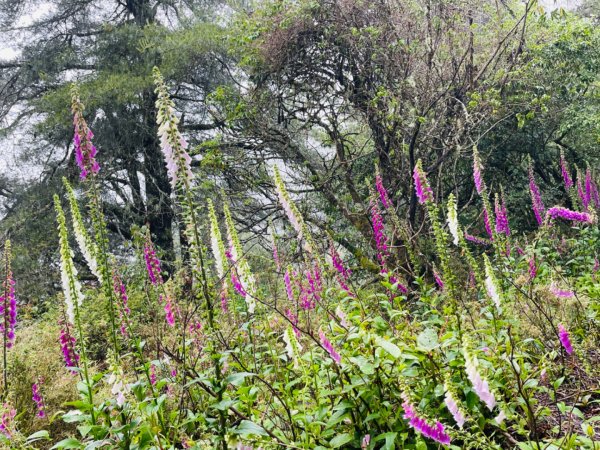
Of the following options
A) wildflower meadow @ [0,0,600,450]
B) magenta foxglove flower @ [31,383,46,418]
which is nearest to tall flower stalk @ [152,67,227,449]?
wildflower meadow @ [0,0,600,450]

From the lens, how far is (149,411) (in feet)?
6.57

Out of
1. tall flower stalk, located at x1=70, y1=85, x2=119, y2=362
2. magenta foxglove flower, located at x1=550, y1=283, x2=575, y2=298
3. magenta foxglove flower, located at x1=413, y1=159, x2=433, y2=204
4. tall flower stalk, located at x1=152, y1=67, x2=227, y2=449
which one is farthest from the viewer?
magenta foxglove flower, located at x1=550, y1=283, x2=575, y2=298

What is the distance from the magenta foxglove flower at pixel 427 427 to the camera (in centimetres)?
179

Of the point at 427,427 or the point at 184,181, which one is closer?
the point at 427,427

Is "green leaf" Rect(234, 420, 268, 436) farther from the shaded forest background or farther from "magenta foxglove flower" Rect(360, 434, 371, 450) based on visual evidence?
the shaded forest background

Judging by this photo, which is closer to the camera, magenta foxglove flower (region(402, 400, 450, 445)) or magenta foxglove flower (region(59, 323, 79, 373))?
magenta foxglove flower (region(402, 400, 450, 445))

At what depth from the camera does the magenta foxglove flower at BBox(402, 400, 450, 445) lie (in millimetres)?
1790

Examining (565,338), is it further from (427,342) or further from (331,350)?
(331,350)

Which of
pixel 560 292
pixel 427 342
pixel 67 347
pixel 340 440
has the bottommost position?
pixel 560 292

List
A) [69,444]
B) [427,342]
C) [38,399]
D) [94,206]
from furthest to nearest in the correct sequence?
[38,399] → [94,206] → [427,342] → [69,444]

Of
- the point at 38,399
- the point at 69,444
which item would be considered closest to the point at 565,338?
the point at 69,444

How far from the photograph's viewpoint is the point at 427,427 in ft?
5.90

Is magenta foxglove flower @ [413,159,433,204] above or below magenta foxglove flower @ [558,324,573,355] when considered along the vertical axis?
above

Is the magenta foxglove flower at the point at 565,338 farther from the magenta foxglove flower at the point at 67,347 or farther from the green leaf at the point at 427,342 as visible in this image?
Answer: the magenta foxglove flower at the point at 67,347
